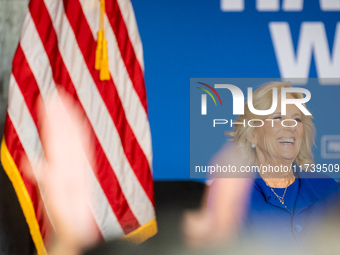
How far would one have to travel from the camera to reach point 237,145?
1660 mm

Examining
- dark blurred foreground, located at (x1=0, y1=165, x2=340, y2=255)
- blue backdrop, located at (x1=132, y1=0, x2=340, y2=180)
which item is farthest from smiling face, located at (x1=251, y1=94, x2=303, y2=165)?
dark blurred foreground, located at (x1=0, y1=165, x2=340, y2=255)

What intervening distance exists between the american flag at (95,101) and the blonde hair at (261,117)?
47 cm

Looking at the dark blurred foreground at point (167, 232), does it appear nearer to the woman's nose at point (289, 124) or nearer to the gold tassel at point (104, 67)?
the woman's nose at point (289, 124)

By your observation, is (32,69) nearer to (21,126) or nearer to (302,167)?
(21,126)

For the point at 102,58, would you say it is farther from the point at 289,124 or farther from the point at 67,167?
the point at 289,124

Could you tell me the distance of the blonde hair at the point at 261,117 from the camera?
5.39 ft

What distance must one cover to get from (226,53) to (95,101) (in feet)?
2.28

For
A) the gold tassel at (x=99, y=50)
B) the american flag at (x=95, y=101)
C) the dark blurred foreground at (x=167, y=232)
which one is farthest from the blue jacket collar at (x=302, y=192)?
the gold tassel at (x=99, y=50)

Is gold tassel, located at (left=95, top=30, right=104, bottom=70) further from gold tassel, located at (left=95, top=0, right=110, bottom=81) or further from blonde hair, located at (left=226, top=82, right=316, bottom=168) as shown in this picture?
blonde hair, located at (left=226, top=82, right=316, bottom=168)

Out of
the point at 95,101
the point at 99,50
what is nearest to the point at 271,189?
the point at 95,101

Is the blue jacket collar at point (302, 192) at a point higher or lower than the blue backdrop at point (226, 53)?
lower

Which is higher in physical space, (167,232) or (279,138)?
(279,138)

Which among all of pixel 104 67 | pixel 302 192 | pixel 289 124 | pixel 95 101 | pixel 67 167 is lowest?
pixel 302 192

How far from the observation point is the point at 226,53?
1678 mm
